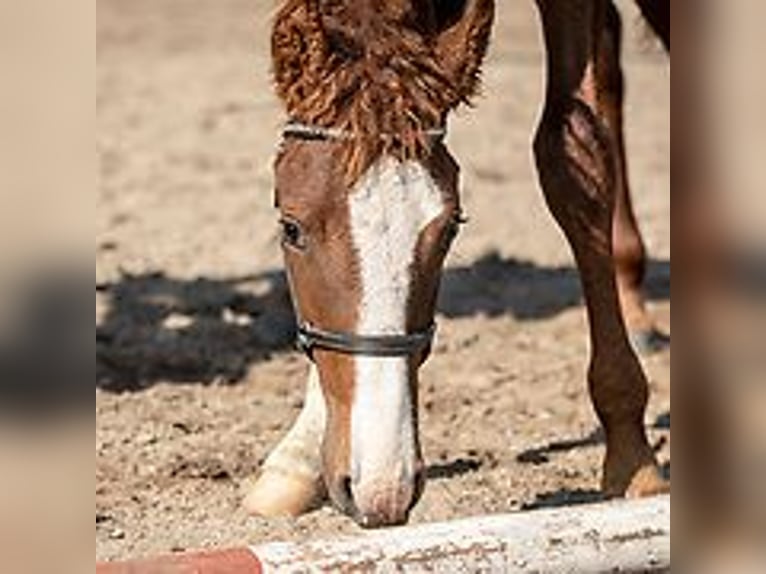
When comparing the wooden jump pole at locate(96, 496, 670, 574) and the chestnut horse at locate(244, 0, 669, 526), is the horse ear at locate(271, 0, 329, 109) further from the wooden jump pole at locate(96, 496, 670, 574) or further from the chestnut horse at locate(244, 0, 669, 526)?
the wooden jump pole at locate(96, 496, 670, 574)

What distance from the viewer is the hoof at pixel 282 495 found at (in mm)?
4000

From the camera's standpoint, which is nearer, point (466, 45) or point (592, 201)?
point (466, 45)

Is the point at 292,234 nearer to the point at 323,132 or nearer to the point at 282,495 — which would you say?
the point at 323,132

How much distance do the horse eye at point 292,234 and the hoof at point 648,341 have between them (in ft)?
8.70

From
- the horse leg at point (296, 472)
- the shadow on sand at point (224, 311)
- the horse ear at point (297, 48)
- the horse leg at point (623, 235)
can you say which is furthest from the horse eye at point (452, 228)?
the horse leg at point (623, 235)

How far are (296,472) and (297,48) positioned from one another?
4.35ft

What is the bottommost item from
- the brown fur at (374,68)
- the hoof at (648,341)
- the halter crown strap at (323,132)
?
the hoof at (648,341)

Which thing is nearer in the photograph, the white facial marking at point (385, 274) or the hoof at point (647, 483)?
the white facial marking at point (385, 274)

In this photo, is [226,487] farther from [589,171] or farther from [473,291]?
[473,291]

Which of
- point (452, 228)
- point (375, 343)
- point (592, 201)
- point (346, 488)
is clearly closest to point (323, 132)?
point (452, 228)

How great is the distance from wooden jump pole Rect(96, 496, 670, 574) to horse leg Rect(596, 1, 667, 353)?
3.65 metres

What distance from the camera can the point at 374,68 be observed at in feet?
9.99

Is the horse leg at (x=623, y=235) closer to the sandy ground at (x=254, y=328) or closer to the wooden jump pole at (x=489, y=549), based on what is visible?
the sandy ground at (x=254, y=328)

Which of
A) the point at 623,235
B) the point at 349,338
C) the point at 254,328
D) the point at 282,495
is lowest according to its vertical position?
the point at 254,328
